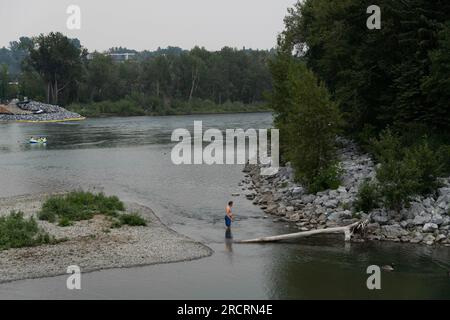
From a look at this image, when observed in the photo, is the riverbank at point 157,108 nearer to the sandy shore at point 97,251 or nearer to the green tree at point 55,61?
the green tree at point 55,61

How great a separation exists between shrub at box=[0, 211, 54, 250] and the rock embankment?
371 feet

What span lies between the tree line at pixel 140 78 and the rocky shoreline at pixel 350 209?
410ft

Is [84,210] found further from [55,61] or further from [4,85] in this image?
[4,85]

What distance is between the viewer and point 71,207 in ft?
114

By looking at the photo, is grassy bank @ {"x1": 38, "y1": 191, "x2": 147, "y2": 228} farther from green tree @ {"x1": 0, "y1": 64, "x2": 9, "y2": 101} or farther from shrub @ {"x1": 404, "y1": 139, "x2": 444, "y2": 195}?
green tree @ {"x1": 0, "y1": 64, "x2": 9, "y2": 101}

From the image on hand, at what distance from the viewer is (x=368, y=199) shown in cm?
3319

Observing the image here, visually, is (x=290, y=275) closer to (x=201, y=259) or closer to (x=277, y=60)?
(x=201, y=259)

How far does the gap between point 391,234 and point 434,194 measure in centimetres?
459

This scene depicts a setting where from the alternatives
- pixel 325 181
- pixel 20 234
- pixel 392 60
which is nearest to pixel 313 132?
pixel 325 181

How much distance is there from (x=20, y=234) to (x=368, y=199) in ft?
63.6

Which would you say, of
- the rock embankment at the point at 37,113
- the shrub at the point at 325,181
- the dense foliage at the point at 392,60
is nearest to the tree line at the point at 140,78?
the rock embankment at the point at 37,113

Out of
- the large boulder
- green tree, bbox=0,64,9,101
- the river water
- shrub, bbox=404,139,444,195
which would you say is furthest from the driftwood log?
green tree, bbox=0,64,9,101

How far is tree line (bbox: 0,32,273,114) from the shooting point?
6363 inches
